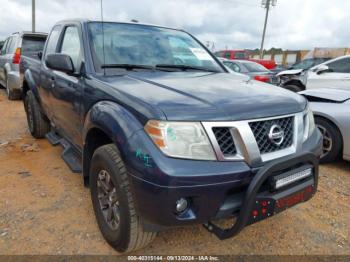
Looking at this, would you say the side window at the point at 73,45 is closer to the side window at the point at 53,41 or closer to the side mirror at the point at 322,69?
the side window at the point at 53,41

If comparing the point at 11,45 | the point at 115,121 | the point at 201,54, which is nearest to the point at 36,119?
the point at 201,54

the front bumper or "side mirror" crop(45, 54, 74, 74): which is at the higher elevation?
"side mirror" crop(45, 54, 74, 74)

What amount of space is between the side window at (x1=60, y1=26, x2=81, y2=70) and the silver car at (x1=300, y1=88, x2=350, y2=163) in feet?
10.2

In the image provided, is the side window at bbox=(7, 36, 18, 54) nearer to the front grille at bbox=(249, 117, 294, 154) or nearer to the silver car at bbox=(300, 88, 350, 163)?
the silver car at bbox=(300, 88, 350, 163)

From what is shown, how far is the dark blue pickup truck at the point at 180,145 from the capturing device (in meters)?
1.73

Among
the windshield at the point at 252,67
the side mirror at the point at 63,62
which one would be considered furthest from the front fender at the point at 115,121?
the windshield at the point at 252,67

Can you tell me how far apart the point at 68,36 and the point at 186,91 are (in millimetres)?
1955

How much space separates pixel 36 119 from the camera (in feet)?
15.5

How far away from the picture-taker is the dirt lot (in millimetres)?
2365

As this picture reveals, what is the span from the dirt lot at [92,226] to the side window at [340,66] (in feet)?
13.9

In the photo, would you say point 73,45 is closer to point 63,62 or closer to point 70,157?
point 63,62

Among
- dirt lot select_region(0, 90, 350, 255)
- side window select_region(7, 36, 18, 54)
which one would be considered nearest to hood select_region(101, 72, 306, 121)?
dirt lot select_region(0, 90, 350, 255)

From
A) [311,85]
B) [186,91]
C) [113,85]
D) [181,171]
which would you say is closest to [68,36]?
[113,85]

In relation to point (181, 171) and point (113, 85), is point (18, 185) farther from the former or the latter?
point (181, 171)
